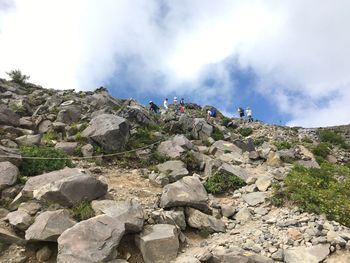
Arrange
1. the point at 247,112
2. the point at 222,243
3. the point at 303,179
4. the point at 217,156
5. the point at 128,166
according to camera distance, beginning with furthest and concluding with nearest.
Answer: the point at 247,112, the point at 217,156, the point at 128,166, the point at 303,179, the point at 222,243

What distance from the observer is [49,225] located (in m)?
10.9

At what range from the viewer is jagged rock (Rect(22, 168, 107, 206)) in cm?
1219

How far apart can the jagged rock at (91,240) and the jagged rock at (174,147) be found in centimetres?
983

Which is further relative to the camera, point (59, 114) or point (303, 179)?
point (59, 114)

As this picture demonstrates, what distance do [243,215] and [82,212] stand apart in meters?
6.14

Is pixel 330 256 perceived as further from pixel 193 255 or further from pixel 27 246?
pixel 27 246

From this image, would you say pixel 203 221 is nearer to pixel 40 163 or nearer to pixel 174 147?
pixel 40 163

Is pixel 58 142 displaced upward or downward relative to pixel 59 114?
downward

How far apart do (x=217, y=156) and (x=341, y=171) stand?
6.75 metres

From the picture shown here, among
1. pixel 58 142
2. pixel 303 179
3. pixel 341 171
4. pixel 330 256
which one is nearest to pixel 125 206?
pixel 330 256

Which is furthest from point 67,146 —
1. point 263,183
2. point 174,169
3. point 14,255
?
point 263,183

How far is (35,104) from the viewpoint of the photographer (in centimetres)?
2962

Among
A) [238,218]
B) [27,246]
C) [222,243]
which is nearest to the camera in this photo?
[27,246]

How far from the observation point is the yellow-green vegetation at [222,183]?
55.4ft
